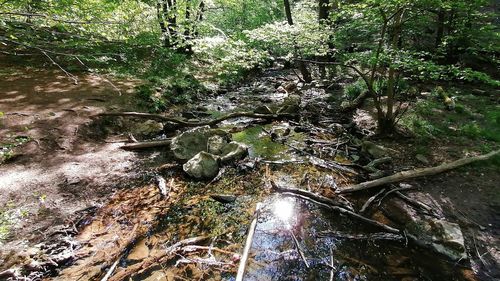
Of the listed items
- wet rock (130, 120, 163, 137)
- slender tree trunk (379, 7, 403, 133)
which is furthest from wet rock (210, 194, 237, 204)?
slender tree trunk (379, 7, 403, 133)

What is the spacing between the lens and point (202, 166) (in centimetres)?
744

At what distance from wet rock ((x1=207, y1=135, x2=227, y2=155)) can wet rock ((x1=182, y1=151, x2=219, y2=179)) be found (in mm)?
613

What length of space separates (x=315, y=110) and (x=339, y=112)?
92 cm

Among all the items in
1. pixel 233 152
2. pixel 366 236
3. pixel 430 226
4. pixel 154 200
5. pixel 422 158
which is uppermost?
pixel 233 152

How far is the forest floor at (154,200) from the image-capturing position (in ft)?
15.7

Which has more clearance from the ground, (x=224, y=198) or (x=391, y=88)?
(x=391, y=88)

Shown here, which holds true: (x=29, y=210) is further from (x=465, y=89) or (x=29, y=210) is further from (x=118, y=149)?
(x=465, y=89)

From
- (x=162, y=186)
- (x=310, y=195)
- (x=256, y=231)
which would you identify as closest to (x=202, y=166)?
(x=162, y=186)

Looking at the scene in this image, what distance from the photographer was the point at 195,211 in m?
6.15

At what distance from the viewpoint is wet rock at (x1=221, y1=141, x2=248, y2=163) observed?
8112 mm

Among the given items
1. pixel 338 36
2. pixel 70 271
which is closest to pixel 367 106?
pixel 338 36

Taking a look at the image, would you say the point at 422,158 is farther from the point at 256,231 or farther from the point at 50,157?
the point at 50,157

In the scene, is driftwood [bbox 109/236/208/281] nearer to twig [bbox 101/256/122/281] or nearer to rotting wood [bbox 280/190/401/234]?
twig [bbox 101/256/122/281]

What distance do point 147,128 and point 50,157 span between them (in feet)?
10.1
